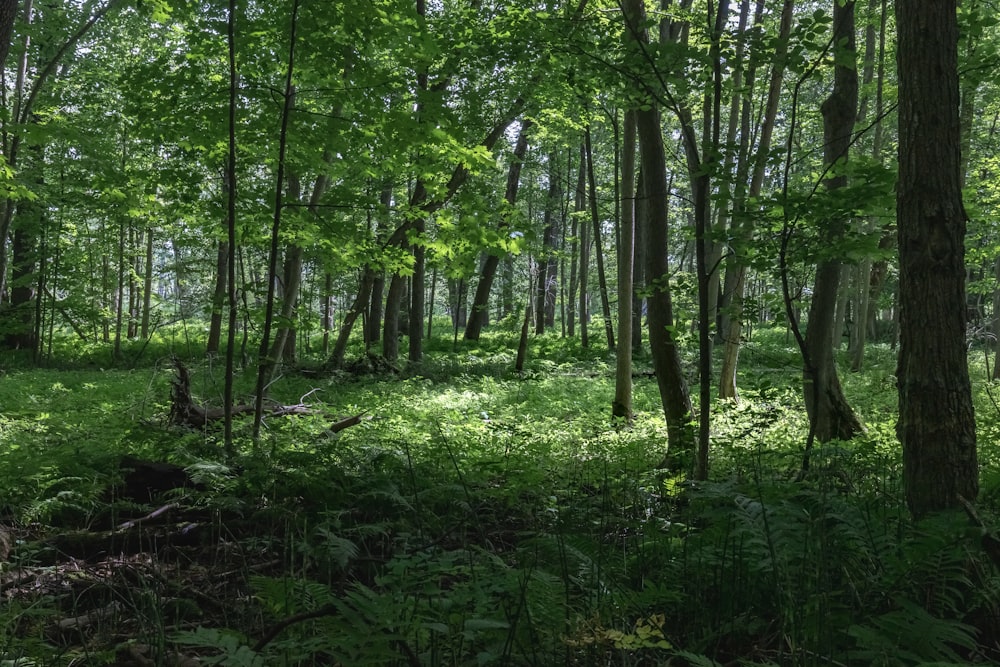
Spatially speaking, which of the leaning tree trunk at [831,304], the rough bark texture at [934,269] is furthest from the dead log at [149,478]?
the leaning tree trunk at [831,304]

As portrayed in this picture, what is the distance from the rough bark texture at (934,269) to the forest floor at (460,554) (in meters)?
0.43

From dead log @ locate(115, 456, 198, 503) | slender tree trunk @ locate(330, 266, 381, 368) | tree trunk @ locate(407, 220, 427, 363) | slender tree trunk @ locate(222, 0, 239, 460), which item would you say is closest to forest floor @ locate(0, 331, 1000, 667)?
dead log @ locate(115, 456, 198, 503)

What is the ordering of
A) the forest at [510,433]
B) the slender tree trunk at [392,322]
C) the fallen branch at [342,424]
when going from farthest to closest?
the slender tree trunk at [392,322] < the fallen branch at [342,424] < the forest at [510,433]

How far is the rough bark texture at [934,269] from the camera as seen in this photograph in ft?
10.1

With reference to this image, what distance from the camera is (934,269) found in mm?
3070

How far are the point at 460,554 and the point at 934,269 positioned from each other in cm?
267

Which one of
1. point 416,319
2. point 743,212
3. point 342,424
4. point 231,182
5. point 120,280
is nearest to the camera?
point 743,212

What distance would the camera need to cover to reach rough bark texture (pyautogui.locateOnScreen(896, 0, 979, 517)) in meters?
3.08

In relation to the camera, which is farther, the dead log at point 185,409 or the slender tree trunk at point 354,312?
the slender tree trunk at point 354,312

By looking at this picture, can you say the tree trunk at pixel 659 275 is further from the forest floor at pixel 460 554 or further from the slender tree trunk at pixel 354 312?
the slender tree trunk at pixel 354 312

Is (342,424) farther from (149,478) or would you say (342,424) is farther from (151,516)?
(151,516)

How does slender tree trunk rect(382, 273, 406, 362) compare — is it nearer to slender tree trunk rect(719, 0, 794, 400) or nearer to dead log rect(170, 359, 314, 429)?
slender tree trunk rect(719, 0, 794, 400)

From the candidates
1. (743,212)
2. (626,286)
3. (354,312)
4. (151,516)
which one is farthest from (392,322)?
(743,212)

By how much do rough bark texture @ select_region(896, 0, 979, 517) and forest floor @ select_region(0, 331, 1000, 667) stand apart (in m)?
0.43
